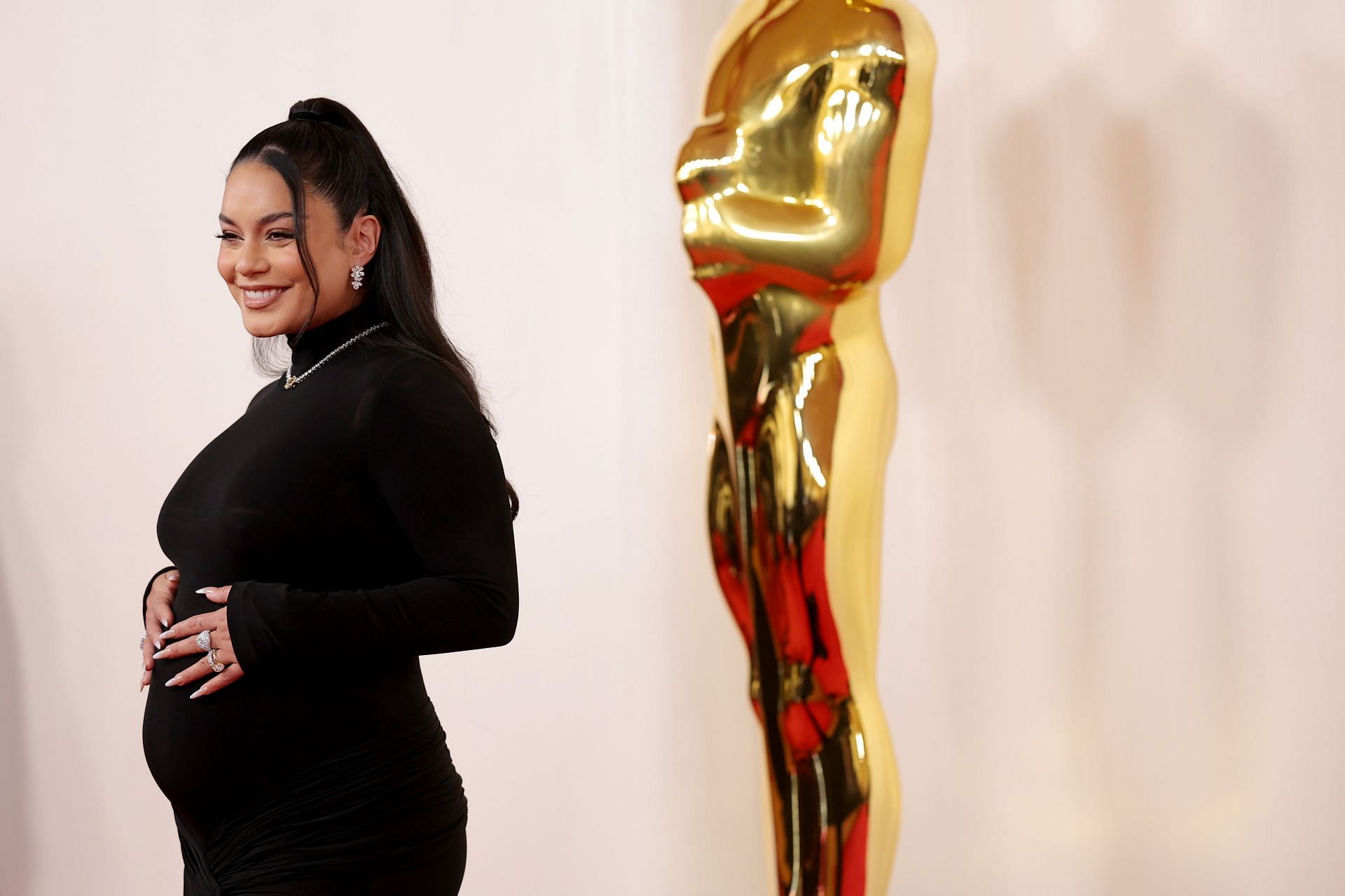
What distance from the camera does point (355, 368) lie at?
1.06 metres

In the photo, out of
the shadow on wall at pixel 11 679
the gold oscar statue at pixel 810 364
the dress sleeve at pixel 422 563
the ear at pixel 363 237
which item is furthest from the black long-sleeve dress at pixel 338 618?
the shadow on wall at pixel 11 679

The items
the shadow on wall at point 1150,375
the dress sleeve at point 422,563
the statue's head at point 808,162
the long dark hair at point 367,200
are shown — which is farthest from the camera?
the shadow on wall at point 1150,375

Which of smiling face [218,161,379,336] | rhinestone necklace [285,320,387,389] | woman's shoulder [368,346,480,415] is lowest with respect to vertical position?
woman's shoulder [368,346,480,415]

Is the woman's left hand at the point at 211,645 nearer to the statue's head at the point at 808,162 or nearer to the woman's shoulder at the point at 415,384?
the woman's shoulder at the point at 415,384

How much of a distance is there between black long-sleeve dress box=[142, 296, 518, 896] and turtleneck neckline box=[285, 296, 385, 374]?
66mm

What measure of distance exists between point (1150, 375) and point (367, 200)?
3.02 feet

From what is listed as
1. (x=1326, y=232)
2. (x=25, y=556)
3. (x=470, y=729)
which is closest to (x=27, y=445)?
(x=25, y=556)

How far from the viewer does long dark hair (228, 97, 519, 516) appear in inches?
43.0

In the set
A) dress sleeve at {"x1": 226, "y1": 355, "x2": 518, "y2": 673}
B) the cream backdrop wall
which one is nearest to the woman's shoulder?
dress sleeve at {"x1": 226, "y1": 355, "x2": 518, "y2": 673}

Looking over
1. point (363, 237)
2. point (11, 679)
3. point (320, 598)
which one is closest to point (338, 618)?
point (320, 598)

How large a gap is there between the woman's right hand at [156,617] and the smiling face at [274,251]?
244 mm

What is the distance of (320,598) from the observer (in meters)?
0.98

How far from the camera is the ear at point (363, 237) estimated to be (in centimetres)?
110

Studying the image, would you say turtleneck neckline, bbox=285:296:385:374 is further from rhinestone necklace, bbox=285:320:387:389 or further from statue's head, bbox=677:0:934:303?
statue's head, bbox=677:0:934:303
